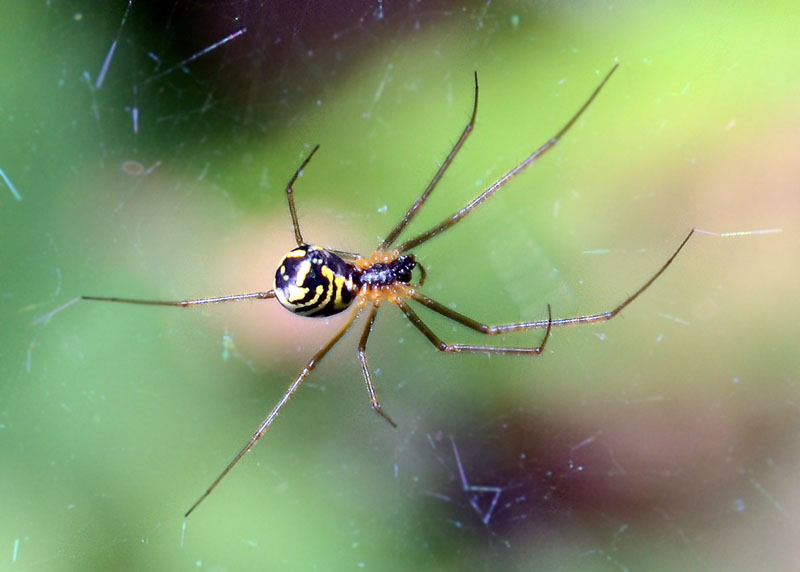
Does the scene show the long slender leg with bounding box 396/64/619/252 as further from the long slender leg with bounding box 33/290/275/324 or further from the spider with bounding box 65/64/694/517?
the long slender leg with bounding box 33/290/275/324

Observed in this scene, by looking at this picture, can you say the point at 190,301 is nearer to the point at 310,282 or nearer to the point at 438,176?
the point at 310,282

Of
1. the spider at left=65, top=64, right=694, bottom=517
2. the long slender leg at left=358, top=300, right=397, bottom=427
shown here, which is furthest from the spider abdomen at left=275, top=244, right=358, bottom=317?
the long slender leg at left=358, top=300, right=397, bottom=427

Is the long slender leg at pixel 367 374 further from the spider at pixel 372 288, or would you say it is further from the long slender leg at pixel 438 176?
the long slender leg at pixel 438 176

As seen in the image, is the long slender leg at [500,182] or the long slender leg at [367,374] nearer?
the long slender leg at [500,182]

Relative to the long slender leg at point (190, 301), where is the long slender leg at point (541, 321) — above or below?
below

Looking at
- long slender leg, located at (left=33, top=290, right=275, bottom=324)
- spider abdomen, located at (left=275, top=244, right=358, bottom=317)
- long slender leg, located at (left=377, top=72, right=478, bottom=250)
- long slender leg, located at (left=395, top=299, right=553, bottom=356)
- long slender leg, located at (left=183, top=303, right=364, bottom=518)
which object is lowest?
long slender leg, located at (left=183, top=303, right=364, bottom=518)

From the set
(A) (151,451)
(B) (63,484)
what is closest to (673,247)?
(A) (151,451)

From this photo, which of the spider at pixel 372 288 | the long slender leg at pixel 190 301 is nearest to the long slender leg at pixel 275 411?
the spider at pixel 372 288
